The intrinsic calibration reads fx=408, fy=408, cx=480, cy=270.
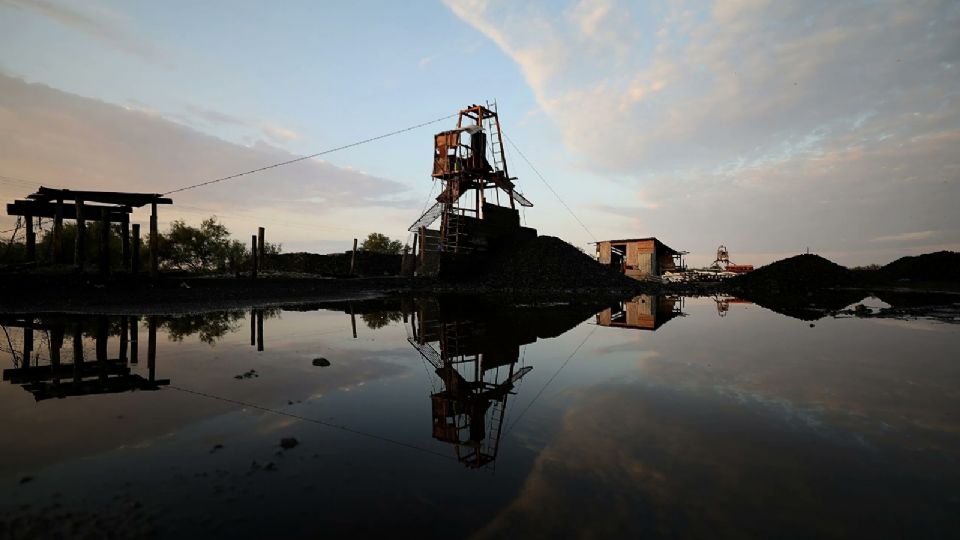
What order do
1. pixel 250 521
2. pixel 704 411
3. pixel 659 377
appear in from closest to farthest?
1. pixel 250 521
2. pixel 704 411
3. pixel 659 377

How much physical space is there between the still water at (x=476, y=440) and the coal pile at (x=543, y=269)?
20.2m

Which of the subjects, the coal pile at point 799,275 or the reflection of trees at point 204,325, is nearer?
the reflection of trees at point 204,325

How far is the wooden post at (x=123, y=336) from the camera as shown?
7791 mm

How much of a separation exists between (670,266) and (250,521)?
53752 mm

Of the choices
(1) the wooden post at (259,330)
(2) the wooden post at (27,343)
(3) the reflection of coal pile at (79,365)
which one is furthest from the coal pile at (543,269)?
(2) the wooden post at (27,343)

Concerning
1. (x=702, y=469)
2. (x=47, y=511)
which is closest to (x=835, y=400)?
(x=702, y=469)

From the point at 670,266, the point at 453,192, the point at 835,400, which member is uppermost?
the point at 453,192

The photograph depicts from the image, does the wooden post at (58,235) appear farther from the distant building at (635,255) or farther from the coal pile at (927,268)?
the coal pile at (927,268)

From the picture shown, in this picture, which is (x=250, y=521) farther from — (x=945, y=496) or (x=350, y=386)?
(x=945, y=496)

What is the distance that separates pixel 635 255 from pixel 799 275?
1398 cm

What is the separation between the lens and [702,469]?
350 cm

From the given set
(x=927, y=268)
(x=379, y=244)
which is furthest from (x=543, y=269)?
(x=379, y=244)

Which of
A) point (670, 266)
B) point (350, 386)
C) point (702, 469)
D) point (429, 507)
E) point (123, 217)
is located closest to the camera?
point (429, 507)

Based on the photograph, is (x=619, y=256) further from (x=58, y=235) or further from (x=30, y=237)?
(x=30, y=237)
